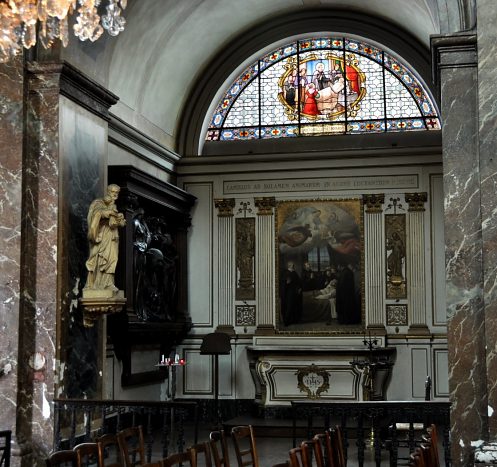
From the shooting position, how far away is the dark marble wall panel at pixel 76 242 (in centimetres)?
1015

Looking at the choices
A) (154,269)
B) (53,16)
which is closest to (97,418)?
(154,269)

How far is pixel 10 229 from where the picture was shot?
9805mm

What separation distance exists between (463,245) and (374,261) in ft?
21.9

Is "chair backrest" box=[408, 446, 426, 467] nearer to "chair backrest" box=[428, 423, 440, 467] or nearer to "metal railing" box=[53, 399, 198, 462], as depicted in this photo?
"chair backrest" box=[428, 423, 440, 467]

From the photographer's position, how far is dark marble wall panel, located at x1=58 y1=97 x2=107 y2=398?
33.3ft

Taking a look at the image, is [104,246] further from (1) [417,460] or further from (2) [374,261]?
(2) [374,261]

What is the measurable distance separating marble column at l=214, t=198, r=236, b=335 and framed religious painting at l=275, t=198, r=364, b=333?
821 millimetres

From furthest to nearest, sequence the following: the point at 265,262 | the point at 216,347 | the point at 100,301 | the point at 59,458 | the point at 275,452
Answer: the point at 265,262 < the point at 216,347 < the point at 275,452 < the point at 100,301 < the point at 59,458

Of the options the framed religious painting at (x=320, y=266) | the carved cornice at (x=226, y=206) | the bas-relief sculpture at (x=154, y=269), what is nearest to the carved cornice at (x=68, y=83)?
the bas-relief sculpture at (x=154, y=269)

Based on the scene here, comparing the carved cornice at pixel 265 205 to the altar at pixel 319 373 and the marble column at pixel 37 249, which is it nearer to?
the altar at pixel 319 373

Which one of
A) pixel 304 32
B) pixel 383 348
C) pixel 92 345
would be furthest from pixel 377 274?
pixel 92 345

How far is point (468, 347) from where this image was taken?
8.64 meters

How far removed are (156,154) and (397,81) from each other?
4471 mm

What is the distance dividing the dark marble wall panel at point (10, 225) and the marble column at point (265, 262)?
6.49 m
